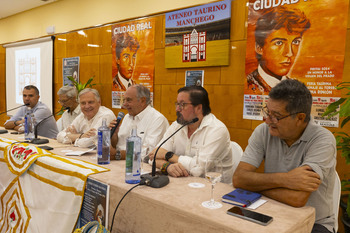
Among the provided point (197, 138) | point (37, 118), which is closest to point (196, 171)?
point (197, 138)

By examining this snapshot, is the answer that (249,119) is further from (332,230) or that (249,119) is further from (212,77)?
(332,230)

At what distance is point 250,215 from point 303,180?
358 millimetres

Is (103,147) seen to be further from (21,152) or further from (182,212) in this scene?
(182,212)

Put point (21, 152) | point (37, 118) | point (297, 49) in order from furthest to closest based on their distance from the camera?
point (37, 118) < point (297, 49) < point (21, 152)

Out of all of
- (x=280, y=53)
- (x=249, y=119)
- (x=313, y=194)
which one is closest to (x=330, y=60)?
(x=280, y=53)

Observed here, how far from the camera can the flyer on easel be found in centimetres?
140

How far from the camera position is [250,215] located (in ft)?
3.49

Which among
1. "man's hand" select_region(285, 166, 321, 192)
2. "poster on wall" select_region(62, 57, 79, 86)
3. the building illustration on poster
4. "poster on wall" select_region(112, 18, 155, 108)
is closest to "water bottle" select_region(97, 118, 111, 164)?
"man's hand" select_region(285, 166, 321, 192)

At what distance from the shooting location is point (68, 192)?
156 centimetres

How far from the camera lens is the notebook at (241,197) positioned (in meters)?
1.19

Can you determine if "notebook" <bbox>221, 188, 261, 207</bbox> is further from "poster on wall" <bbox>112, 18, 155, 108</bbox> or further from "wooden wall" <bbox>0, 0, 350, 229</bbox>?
"poster on wall" <bbox>112, 18, 155, 108</bbox>

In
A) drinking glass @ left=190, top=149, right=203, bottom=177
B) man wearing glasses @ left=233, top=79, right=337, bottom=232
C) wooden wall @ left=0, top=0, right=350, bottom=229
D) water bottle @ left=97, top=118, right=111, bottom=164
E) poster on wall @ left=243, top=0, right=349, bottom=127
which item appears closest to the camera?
man wearing glasses @ left=233, top=79, right=337, bottom=232

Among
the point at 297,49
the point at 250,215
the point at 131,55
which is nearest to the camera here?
the point at 250,215

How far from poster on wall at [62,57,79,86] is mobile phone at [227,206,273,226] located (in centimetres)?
457
